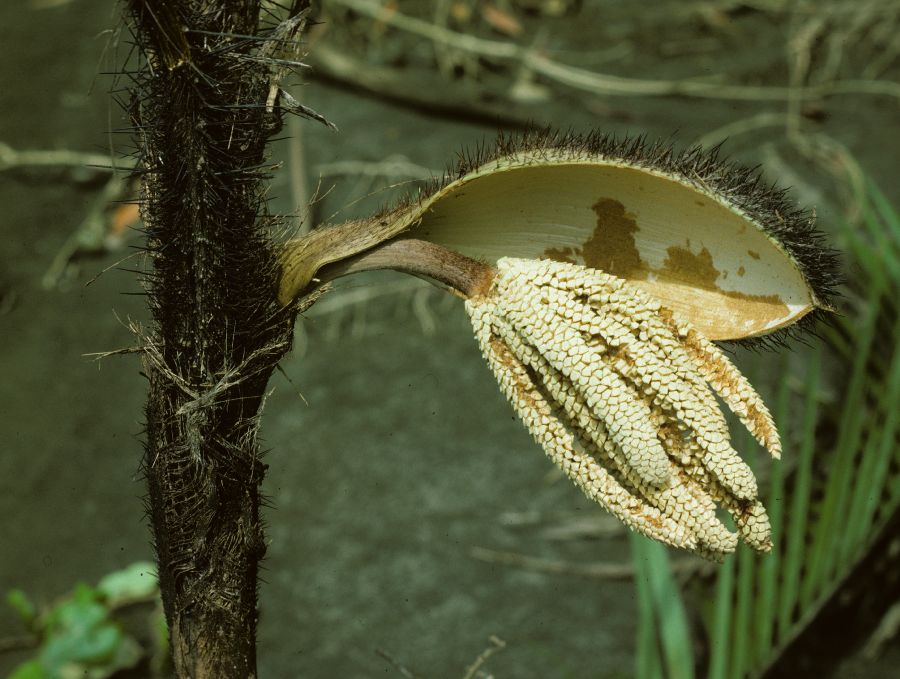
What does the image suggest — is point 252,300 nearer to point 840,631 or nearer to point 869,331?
point 869,331

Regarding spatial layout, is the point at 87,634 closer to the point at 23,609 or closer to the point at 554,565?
the point at 23,609

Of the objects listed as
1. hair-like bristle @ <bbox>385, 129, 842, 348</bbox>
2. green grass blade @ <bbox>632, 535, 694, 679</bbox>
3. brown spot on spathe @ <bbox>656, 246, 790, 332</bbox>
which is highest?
hair-like bristle @ <bbox>385, 129, 842, 348</bbox>

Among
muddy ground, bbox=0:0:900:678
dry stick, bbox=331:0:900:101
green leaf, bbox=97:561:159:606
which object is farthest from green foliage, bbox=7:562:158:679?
dry stick, bbox=331:0:900:101

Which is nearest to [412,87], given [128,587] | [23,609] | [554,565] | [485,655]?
→ [554,565]

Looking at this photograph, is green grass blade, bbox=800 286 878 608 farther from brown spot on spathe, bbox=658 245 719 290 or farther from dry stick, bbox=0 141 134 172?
dry stick, bbox=0 141 134 172

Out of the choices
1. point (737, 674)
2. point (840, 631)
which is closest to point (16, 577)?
point (737, 674)
